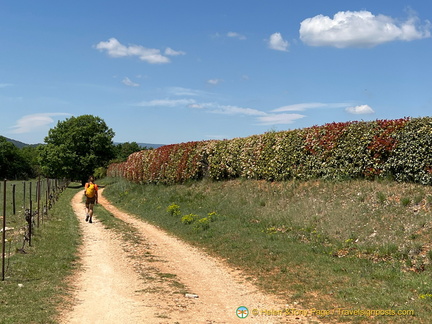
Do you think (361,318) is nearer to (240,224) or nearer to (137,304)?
(137,304)

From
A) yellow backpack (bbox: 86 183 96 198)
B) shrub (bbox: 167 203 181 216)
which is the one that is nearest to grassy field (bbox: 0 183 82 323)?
yellow backpack (bbox: 86 183 96 198)

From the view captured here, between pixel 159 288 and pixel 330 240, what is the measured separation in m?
6.11

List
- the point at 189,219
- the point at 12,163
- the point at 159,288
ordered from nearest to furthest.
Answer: the point at 159,288
the point at 189,219
the point at 12,163

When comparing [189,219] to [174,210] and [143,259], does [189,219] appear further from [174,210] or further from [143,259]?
[143,259]

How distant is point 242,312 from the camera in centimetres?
789

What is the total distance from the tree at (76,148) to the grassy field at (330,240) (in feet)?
167

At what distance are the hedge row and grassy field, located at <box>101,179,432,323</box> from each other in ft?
1.89

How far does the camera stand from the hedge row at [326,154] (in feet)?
43.4

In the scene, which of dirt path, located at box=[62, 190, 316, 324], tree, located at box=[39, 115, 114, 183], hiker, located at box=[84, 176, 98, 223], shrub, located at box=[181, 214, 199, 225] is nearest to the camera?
dirt path, located at box=[62, 190, 316, 324]

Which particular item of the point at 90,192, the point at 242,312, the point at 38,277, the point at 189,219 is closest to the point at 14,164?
the point at 90,192

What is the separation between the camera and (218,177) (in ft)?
82.7

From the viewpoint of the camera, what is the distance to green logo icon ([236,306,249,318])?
25.3ft

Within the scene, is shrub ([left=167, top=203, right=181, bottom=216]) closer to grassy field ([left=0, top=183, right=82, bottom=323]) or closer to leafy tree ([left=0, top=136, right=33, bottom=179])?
grassy field ([left=0, top=183, right=82, bottom=323])

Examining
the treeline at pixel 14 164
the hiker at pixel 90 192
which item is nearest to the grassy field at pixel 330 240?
the hiker at pixel 90 192
